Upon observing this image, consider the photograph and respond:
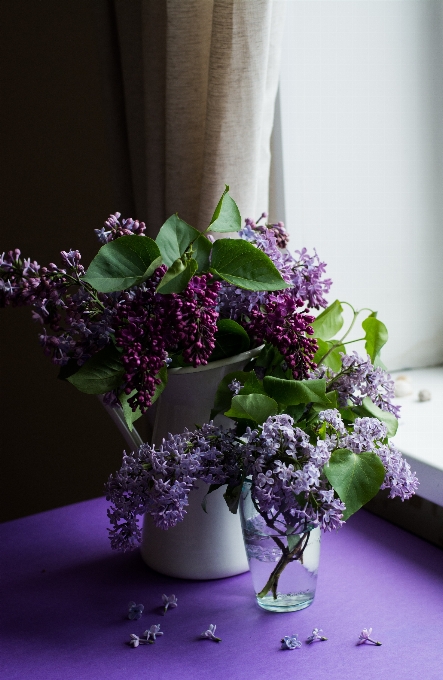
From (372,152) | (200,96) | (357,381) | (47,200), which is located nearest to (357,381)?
(357,381)

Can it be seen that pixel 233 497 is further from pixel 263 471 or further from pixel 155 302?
pixel 155 302

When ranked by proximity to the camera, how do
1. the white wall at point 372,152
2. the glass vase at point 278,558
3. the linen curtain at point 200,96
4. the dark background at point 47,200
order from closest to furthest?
1. the glass vase at point 278,558
2. the linen curtain at point 200,96
3. the white wall at point 372,152
4. the dark background at point 47,200

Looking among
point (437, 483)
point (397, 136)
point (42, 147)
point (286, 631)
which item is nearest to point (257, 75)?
point (397, 136)

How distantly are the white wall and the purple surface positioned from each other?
21.4 inches

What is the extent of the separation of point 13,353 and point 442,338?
128cm

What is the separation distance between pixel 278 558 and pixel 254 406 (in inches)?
7.1

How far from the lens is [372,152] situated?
1.35 meters

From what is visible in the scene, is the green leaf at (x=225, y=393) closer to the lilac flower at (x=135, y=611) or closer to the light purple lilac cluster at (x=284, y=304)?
the light purple lilac cluster at (x=284, y=304)

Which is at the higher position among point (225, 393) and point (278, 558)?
point (225, 393)

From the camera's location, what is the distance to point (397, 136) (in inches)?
53.1

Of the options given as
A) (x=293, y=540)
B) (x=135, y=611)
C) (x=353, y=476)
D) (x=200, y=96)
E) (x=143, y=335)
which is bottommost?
(x=135, y=611)

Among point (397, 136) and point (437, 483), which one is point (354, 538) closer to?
point (437, 483)

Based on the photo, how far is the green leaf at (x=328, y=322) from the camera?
82cm

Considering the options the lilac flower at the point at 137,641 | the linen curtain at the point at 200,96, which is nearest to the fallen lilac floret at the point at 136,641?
the lilac flower at the point at 137,641
